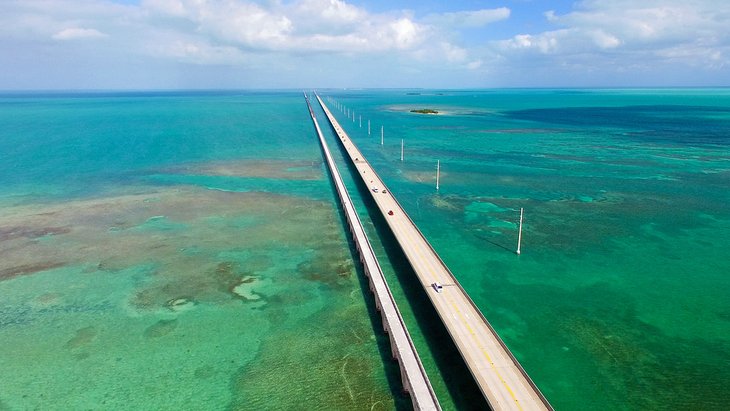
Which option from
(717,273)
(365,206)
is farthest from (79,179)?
(717,273)

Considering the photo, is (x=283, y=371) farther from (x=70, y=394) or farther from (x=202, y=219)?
(x=202, y=219)

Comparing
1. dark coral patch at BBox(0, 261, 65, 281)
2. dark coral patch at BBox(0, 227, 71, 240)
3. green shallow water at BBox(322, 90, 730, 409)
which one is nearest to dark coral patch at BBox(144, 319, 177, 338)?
dark coral patch at BBox(0, 261, 65, 281)

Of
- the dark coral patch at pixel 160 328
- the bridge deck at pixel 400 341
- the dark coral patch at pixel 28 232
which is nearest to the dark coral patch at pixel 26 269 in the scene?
the dark coral patch at pixel 28 232

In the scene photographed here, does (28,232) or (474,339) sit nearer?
(474,339)

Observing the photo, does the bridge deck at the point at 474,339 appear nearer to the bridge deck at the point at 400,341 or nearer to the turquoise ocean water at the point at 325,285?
the turquoise ocean water at the point at 325,285

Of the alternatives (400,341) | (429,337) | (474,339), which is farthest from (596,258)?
(400,341)

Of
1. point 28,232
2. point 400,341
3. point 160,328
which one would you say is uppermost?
point 28,232

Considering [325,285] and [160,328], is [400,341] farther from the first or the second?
[160,328]
